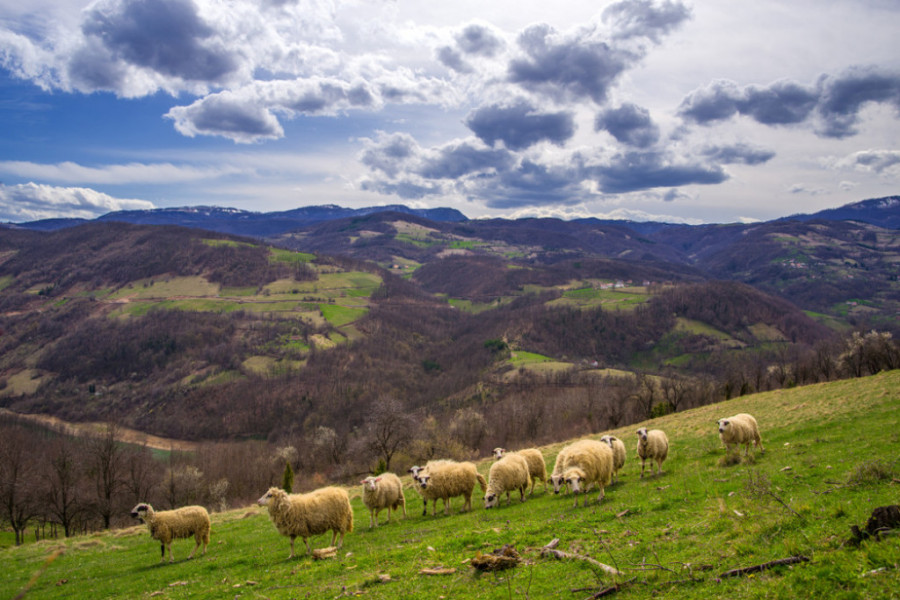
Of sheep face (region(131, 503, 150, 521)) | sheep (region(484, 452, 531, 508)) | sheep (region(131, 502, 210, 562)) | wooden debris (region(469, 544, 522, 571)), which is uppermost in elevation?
wooden debris (region(469, 544, 522, 571))

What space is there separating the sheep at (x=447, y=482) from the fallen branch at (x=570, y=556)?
33.3ft

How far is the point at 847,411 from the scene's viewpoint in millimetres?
30281

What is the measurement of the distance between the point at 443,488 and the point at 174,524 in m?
13.7

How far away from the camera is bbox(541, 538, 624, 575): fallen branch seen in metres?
11.2

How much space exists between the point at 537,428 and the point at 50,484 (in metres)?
73.8

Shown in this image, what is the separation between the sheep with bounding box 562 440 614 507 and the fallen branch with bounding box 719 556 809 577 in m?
9.92

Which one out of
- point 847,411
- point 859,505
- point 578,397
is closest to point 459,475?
point 859,505

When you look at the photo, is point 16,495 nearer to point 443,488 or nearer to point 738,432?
point 443,488

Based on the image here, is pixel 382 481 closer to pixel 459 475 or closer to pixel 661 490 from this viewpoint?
pixel 459 475

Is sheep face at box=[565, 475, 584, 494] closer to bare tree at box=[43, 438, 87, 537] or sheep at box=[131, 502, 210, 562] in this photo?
sheep at box=[131, 502, 210, 562]

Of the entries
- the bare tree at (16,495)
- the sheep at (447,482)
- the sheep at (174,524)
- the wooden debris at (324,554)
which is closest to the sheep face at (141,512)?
the sheep at (174,524)

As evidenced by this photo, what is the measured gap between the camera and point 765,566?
9.86 m

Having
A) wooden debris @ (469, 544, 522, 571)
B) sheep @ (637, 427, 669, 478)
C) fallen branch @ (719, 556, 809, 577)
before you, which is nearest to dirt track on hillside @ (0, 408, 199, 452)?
sheep @ (637, 427, 669, 478)

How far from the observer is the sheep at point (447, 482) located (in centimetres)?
2363
